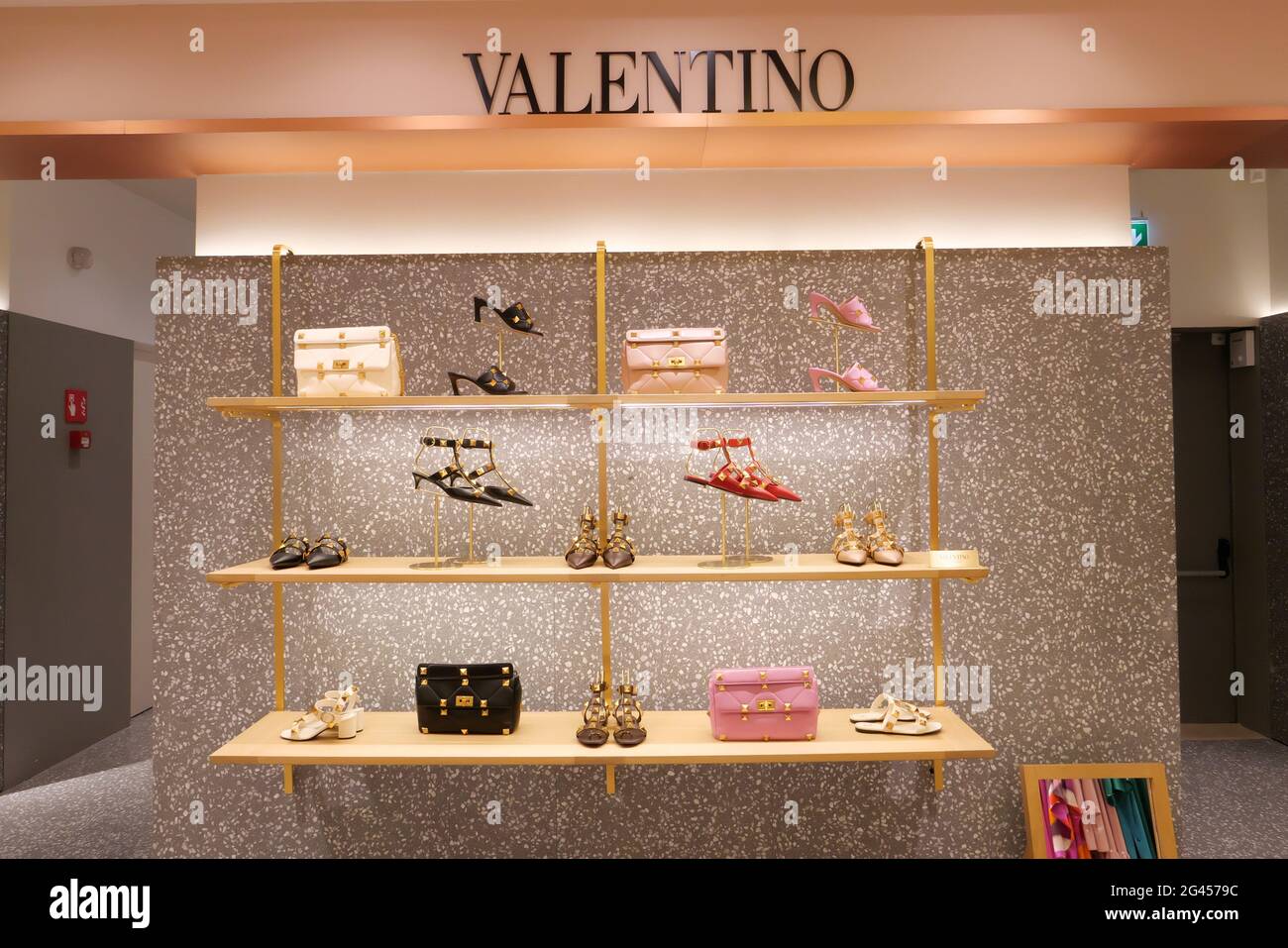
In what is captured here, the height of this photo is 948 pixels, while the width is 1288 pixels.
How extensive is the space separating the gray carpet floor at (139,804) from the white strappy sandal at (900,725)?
1.11 metres

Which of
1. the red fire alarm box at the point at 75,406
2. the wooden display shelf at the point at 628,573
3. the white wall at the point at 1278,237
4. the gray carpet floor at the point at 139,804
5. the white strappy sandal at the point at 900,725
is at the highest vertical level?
the white wall at the point at 1278,237

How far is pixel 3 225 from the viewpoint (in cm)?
441

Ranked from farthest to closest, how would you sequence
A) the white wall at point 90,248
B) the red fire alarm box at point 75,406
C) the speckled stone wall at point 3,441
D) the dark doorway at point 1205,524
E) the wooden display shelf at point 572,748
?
the dark doorway at point 1205,524 → the red fire alarm box at point 75,406 → the white wall at point 90,248 → the speckled stone wall at point 3,441 → the wooden display shelf at point 572,748

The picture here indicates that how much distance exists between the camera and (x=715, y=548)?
2.81 metres


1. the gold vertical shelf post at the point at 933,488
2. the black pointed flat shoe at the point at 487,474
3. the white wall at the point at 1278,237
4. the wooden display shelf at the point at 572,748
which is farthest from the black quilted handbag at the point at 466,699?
the white wall at the point at 1278,237

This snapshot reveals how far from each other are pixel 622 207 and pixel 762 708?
6.37ft

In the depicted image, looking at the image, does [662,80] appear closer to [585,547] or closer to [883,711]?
[585,547]

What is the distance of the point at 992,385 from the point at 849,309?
2.26ft

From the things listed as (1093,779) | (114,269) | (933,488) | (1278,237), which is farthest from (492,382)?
(1278,237)

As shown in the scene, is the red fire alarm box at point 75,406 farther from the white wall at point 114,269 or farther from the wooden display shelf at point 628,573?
the wooden display shelf at point 628,573

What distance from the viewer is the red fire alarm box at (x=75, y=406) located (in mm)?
4656

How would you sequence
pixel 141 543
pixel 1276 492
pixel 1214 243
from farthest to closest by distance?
pixel 141 543, pixel 1214 243, pixel 1276 492

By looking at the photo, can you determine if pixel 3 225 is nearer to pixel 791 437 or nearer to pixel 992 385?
pixel 791 437

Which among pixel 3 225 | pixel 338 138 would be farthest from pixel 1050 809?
pixel 3 225
